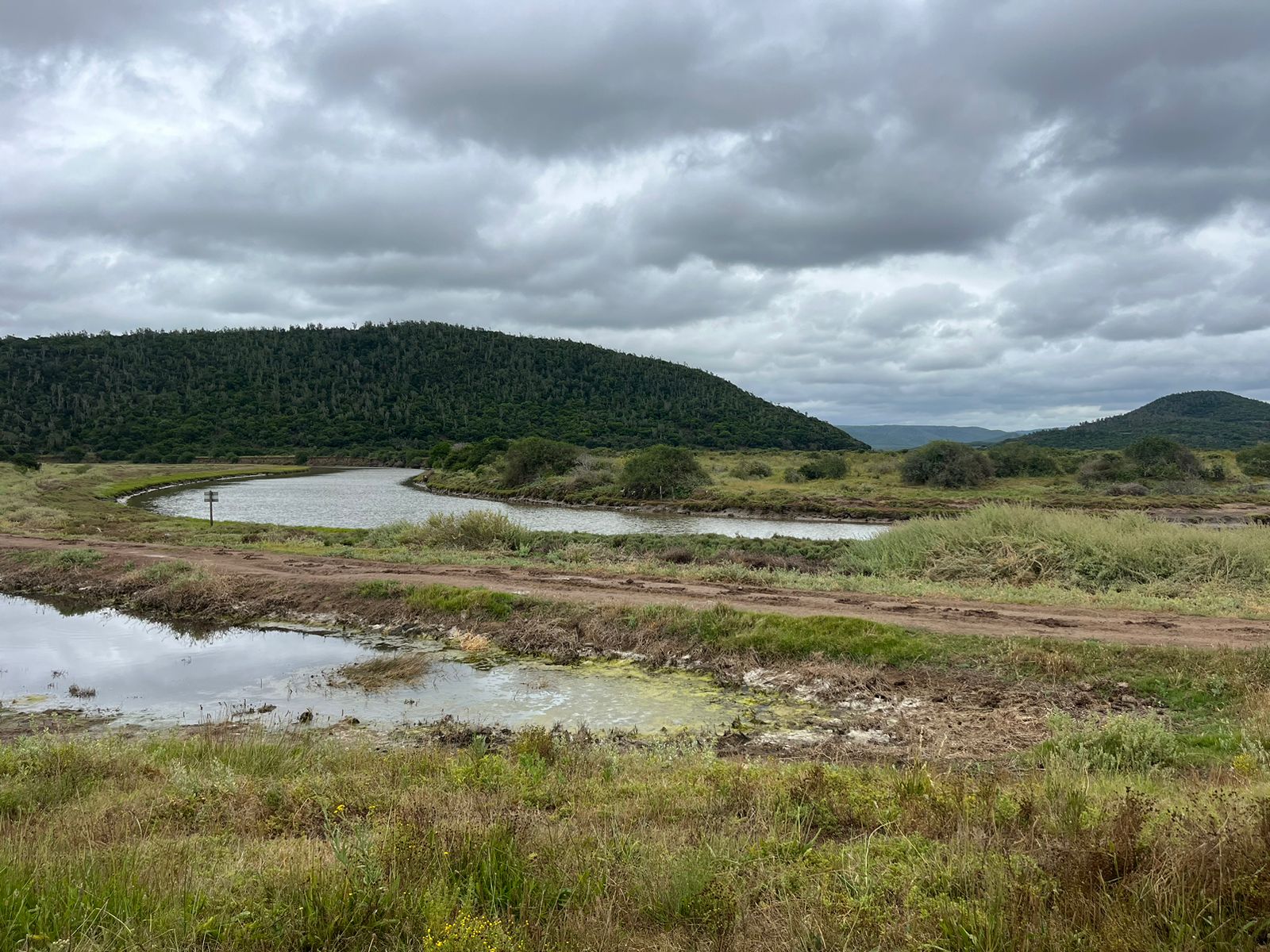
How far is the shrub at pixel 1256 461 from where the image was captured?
68.4 meters

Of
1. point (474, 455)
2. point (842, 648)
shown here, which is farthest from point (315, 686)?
point (474, 455)

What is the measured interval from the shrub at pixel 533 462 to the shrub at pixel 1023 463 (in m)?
42.3

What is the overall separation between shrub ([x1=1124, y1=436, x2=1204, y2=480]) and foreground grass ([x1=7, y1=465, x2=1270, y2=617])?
45378mm

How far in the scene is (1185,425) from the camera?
486ft

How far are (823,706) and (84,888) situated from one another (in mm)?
10762

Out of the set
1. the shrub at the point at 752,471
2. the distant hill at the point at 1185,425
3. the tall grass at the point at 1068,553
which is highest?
the distant hill at the point at 1185,425

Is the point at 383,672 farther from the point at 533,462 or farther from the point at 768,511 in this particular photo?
the point at 533,462

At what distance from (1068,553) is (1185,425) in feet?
520

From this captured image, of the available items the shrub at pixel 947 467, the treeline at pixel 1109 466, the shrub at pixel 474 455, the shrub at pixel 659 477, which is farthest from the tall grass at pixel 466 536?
the shrub at pixel 474 455

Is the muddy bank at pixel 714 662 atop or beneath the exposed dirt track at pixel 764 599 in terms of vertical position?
beneath

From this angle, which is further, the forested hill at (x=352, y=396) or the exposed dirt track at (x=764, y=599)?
the forested hill at (x=352, y=396)

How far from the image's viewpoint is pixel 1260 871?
3.79 metres

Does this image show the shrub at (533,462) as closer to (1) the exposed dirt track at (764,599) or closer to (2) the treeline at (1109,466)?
(2) the treeline at (1109,466)

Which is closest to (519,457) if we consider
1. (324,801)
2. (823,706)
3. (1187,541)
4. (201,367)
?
(1187,541)
